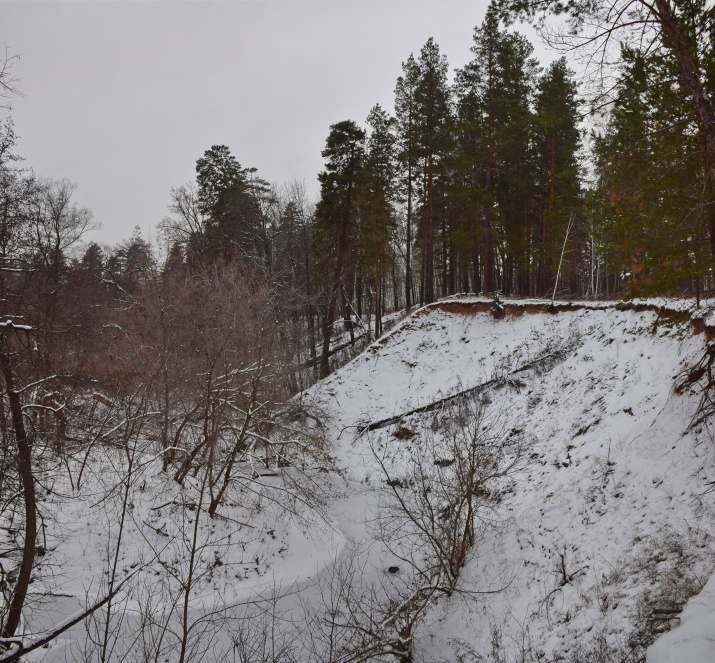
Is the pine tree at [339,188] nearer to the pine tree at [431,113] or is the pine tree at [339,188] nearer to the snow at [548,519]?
the pine tree at [431,113]

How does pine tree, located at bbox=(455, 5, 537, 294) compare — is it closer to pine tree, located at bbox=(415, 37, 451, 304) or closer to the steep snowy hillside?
pine tree, located at bbox=(415, 37, 451, 304)

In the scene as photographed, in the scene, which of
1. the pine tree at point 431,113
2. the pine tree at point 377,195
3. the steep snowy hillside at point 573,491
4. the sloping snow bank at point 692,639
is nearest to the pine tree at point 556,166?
the pine tree at point 431,113

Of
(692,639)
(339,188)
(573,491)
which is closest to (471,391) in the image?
(573,491)

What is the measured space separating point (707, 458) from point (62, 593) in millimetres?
12230

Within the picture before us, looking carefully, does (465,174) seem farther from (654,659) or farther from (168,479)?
(654,659)

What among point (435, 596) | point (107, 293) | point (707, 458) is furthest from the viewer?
point (107, 293)

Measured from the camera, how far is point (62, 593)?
26.8 ft

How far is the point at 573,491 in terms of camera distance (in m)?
8.53

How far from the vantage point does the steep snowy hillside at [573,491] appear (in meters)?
5.89

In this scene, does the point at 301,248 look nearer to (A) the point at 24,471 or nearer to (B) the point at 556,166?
(B) the point at 556,166

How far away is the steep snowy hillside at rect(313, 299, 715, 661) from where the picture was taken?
5.89 m

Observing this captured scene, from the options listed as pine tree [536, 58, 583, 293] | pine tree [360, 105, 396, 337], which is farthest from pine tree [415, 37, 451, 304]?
pine tree [536, 58, 583, 293]

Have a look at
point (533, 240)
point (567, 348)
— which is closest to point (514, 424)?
point (567, 348)

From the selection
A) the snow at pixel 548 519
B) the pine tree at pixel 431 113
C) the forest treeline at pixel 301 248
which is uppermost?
the pine tree at pixel 431 113
